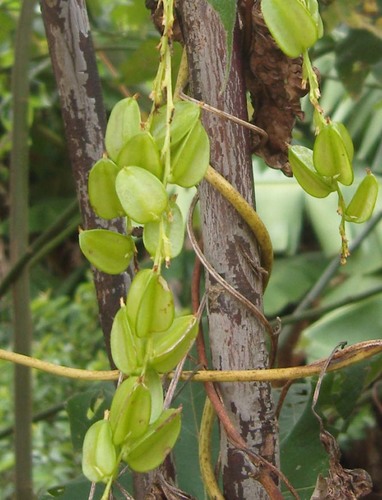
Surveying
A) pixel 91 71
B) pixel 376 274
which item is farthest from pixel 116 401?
pixel 376 274

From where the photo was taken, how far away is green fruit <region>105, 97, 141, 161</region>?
1.08 feet

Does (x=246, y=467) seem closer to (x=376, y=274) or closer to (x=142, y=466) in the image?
(x=142, y=466)

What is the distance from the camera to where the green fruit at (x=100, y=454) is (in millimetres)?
292

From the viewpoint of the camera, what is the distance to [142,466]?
1.03 ft

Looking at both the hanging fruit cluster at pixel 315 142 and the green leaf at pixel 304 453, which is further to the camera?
the green leaf at pixel 304 453

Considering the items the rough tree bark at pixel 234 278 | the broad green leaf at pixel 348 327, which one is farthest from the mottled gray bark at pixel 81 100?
the broad green leaf at pixel 348 327

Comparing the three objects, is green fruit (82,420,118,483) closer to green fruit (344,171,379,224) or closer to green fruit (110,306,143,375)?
green fruit (110,306,143,375)

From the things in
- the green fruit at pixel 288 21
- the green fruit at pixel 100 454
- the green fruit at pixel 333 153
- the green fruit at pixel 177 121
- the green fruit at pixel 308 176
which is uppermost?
the green fruit at pixel 288 21

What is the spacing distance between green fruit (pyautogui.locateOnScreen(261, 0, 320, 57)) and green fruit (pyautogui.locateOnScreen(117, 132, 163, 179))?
69mm

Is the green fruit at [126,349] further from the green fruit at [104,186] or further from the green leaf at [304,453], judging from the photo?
the green leaf at [304,453]

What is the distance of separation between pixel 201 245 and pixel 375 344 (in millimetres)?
117

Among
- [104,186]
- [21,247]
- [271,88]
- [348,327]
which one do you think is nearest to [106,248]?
[104,186]

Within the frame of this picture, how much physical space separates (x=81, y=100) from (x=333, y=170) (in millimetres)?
223

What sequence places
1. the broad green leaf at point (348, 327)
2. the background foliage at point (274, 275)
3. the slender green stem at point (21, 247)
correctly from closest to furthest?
the background foliage at point (274, 275) < the slender green stem at point (21, 247) < the broad green leaf at point (348, 327)
